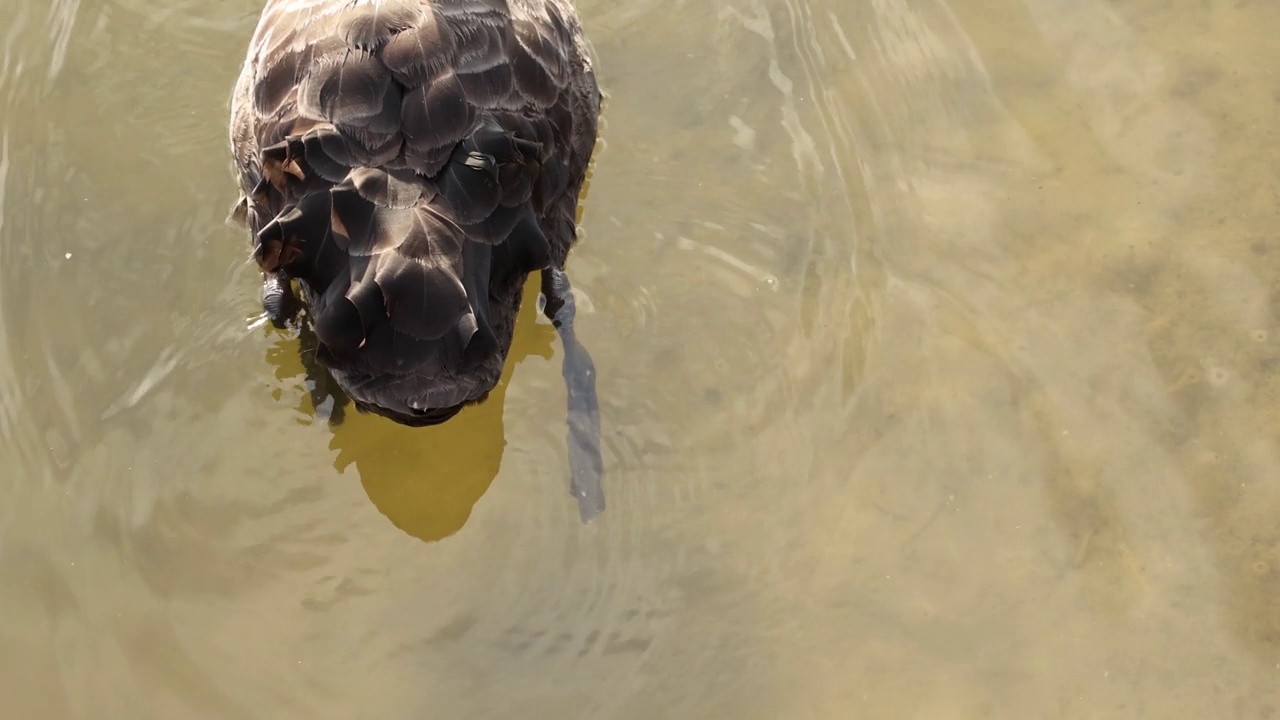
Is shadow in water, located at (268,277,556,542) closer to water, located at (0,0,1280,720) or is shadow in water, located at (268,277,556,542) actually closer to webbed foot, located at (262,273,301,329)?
water, located at (0,0,1280,720)

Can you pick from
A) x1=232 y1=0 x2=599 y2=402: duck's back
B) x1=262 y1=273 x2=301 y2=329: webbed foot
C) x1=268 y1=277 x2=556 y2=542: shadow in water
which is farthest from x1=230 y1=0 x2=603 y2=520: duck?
x1=268 y1=277 x2=556 y2=542: shadow in water

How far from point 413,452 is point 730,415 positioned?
4.09ft

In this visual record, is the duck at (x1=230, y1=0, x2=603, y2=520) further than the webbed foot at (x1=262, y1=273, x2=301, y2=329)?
No

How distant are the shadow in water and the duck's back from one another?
61 centimetres

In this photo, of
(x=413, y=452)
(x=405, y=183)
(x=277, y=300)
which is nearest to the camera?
(x=405, y=183)

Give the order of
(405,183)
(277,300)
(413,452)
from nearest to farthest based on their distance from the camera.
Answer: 1. (405,183)
2. (277,300)
3. (413,452)

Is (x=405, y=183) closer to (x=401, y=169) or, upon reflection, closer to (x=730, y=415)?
(x=401, y=169)

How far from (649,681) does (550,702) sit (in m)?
0.35

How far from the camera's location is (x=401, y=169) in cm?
358

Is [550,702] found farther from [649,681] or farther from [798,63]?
[798,63]

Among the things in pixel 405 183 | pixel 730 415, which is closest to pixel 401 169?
pixel 405 183

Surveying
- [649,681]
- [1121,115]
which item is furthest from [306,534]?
[1121,115]

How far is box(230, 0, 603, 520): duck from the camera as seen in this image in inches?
137

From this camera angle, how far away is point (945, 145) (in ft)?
17.2
